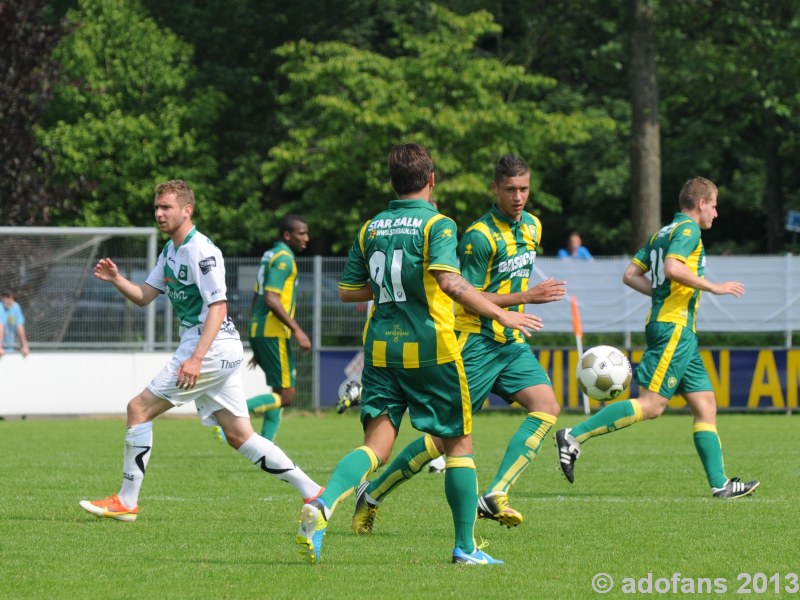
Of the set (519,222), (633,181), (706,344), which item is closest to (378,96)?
(633,181)

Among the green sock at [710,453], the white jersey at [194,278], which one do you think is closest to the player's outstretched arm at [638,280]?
the green sock at [710,453]

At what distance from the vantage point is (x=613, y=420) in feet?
32.1

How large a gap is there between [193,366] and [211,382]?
0.36 metres

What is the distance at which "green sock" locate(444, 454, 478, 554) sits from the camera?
668 cm

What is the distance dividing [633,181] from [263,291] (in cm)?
1438

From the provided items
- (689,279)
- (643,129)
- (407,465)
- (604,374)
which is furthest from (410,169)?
(643,129)

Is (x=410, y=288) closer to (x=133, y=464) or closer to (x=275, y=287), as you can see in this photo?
(x=133, y=464)

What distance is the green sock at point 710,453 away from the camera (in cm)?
970

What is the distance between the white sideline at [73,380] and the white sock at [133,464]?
11887mm

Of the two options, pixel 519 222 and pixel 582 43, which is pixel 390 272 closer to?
pixel 519 222

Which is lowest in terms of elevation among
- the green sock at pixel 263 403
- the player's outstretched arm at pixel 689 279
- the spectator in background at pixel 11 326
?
the spectator in background at pixel 11 326

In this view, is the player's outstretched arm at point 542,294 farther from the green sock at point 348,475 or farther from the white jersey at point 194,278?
the white jersey at point 194,278

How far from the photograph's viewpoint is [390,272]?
6.76 m

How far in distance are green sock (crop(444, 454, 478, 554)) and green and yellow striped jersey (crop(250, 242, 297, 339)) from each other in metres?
6.87
